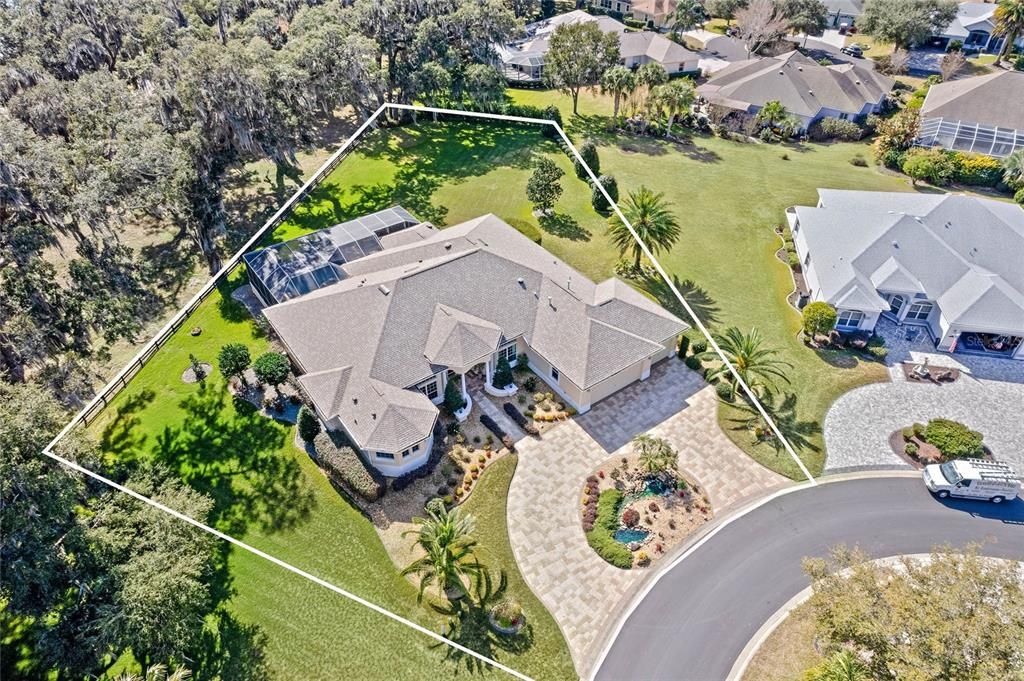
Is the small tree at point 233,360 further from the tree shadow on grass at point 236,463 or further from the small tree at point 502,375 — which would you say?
the small tree at point 502,375

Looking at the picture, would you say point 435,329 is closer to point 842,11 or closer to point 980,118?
point 980,118

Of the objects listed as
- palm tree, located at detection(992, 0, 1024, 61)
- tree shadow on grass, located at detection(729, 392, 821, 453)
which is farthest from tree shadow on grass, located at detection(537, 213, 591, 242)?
palm tree, located at detection(992, 0, 1024, 61)

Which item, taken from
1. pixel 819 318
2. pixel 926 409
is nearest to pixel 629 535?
pixel 819 318

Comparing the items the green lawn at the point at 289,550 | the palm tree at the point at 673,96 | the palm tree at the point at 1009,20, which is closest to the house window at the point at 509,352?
the green lawn at the point at 289,550

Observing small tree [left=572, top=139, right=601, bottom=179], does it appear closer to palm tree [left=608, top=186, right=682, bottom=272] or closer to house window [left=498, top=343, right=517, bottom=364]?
palm tree [left=608, top=186, right=682, bottom=272]

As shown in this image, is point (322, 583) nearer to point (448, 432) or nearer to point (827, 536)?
point (448, 432)

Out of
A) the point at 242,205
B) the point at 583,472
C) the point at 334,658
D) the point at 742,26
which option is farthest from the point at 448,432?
the point at 742,26
